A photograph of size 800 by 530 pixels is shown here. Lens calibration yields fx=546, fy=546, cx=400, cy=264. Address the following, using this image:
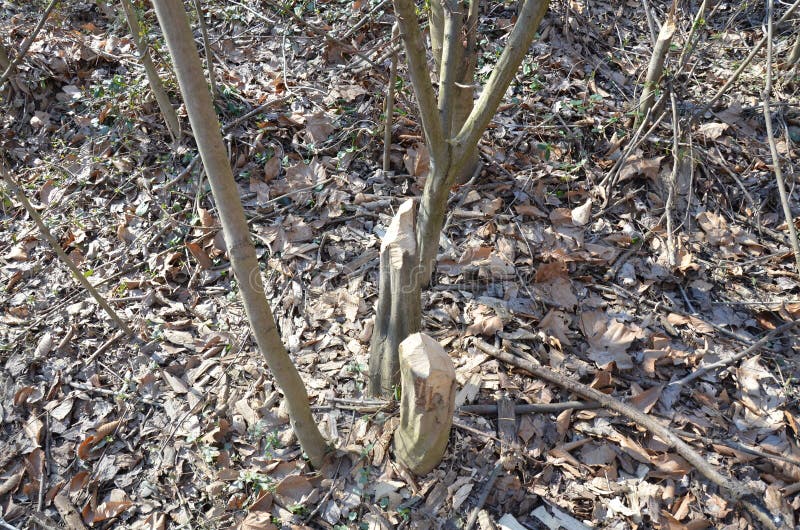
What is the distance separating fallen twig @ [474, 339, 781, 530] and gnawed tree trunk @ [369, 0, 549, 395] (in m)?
0.58

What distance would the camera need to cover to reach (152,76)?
3895 mm

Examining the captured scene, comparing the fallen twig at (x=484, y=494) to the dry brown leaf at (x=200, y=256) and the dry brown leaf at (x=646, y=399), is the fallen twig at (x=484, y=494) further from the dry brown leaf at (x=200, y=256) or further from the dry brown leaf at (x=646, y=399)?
the dry brown leaf at (x=200, y=256)

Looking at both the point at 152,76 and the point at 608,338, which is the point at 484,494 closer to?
the point at 608,338

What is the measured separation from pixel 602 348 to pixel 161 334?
2554 millimetres

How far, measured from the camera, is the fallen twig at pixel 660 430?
2389 mm

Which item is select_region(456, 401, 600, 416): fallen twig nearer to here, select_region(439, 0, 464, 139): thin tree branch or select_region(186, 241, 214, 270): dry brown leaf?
select_region(439, 0, 464, 139): thin tree branch

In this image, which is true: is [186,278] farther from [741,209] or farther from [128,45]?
[741,209]

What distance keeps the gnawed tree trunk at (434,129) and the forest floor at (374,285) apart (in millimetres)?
327

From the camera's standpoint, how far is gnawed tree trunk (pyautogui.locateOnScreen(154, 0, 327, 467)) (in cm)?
145

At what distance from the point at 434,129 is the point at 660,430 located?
175cm

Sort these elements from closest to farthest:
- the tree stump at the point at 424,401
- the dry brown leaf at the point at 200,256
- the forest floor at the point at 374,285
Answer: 1. the tree stump at the point at 424,401
2. the forest floor at the point at 374,285
3. the dry brown leaf at the point at 200,256

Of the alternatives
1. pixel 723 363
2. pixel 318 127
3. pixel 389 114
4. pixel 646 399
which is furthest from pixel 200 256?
pixel 723 363

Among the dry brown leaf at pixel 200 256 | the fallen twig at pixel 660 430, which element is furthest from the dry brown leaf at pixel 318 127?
the fallen twig at pixel 660 430

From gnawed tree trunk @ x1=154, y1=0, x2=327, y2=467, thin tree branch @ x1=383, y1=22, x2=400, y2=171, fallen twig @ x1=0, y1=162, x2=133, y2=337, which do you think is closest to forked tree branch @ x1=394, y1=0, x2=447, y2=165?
gnawed tree trunk @ x1=154, y1=0, x2=327, y2=467
